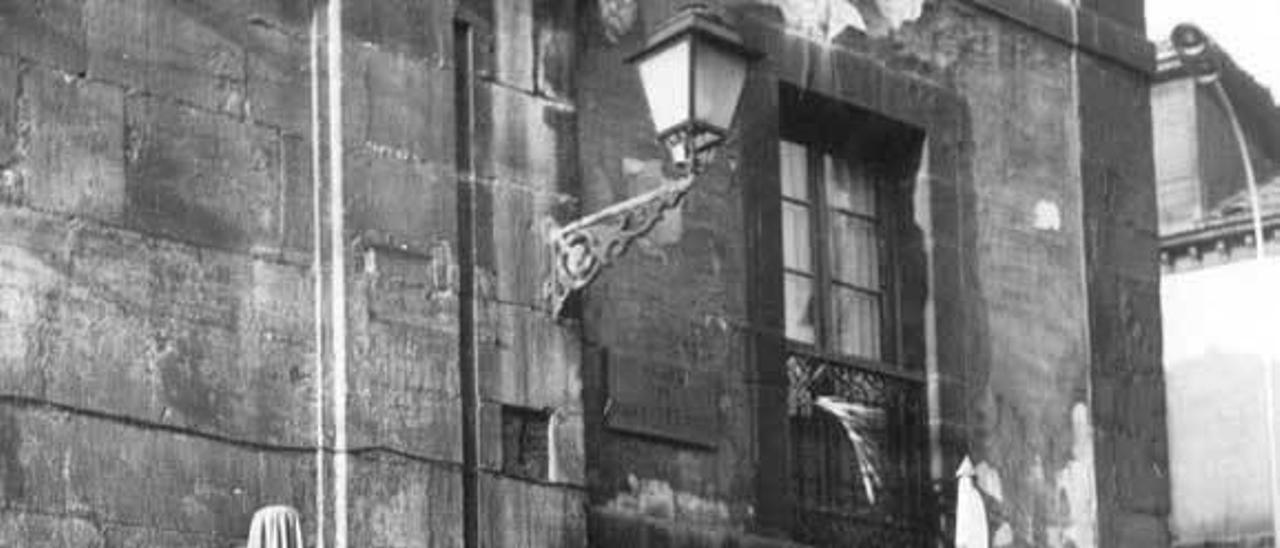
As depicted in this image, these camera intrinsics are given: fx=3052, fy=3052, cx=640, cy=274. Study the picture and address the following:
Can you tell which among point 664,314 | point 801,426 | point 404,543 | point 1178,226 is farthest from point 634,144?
point 1178,226

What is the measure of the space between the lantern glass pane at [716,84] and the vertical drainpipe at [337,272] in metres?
1.66

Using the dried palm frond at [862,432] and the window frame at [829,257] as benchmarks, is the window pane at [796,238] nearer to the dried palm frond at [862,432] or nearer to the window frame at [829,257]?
the window frame at [829,257]

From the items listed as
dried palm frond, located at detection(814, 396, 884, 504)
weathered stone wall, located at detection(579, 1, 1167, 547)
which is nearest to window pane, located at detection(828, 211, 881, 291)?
weathered stone wall, located at detection(579, 1, 1167, 547)

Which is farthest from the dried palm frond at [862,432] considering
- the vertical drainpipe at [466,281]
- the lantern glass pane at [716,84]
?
the lantern glass pane at [716,84]

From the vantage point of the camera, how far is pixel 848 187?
1755 centimetres

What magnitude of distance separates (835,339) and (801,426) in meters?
0.70

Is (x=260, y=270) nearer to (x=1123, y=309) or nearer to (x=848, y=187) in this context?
(x=848, y=187)

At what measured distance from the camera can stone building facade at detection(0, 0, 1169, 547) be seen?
12820 mm

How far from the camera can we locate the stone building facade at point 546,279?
12820 mm

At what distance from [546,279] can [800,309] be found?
2.66 meters

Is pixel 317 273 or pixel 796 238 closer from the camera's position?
pixel 317 273

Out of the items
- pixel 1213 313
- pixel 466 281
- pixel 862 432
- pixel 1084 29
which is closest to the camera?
pixel 466 281

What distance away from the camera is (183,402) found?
1299 centimetres

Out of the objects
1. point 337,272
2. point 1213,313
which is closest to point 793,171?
point 337,272
